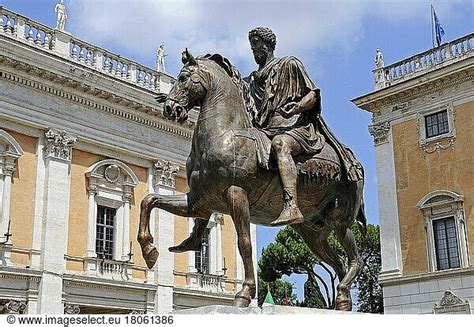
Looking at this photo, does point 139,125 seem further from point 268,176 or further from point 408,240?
point 268,176

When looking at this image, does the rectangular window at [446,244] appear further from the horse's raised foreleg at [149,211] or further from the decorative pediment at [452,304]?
the horse's raised foreleg at [149,211]

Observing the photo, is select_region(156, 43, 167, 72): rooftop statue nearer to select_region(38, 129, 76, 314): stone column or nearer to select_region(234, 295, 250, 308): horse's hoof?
select_region(38, 129, 76, 314): stone column

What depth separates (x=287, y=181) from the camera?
5559mm

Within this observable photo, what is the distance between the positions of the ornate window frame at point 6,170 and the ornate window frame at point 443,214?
48.2 ft

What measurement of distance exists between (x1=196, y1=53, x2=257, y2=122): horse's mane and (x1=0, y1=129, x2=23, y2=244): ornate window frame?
15.4 metres

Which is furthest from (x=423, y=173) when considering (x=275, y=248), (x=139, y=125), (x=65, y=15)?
(x=275, y=248)

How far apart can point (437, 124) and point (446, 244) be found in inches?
182

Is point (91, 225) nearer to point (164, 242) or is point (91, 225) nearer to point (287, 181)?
point (164, 242)

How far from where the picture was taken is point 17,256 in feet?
66.7

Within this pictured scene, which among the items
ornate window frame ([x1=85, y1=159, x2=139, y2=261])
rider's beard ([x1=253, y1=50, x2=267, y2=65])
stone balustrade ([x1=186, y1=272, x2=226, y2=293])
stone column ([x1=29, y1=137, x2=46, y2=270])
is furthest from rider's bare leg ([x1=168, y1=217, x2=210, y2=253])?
stone balustrade ([x1=186, y1=272, x2=226, y2=293])

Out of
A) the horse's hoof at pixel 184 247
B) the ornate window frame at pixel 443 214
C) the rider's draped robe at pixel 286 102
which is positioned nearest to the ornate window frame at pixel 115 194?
the ornate window frame at pixel 443 214

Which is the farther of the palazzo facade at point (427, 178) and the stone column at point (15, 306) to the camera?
the palazzo facade at point (427, 178)

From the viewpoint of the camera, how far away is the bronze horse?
5.56 meters

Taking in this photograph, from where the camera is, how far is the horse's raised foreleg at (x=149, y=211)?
5789mm
